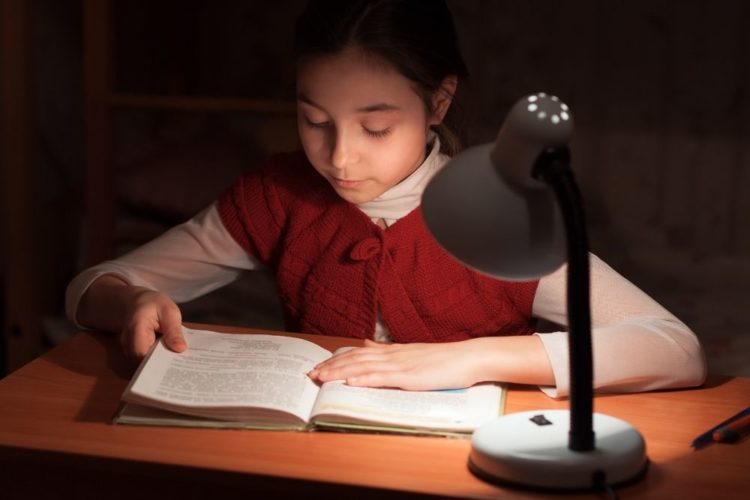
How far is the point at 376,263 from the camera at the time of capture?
1.57 metres

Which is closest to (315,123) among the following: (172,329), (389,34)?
(389,34)

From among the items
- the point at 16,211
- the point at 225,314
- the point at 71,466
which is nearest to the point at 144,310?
the point at 71,466

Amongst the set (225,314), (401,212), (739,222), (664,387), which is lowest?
(225,314)

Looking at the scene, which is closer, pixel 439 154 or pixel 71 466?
pixel 71 466

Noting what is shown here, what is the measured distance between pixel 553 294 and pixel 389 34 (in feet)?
1.37

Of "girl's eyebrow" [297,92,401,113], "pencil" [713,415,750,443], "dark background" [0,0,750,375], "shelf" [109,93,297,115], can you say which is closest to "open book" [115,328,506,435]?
"pencil" [713,415,750,443]

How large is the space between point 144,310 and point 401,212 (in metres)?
0.41

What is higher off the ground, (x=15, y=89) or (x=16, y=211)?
(x=15, y=89)

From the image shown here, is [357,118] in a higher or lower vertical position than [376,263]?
higher

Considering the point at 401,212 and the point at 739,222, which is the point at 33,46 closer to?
the point at 401,212

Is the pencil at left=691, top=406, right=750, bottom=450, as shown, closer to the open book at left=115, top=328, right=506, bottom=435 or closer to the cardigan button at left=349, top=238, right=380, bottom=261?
the open book at left=115, top=328, right=506, bottom=435

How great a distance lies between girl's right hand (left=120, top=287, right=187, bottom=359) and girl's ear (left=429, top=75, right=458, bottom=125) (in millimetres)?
445

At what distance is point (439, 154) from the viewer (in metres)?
1.63

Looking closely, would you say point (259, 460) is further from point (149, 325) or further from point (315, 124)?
point (315, 124)
